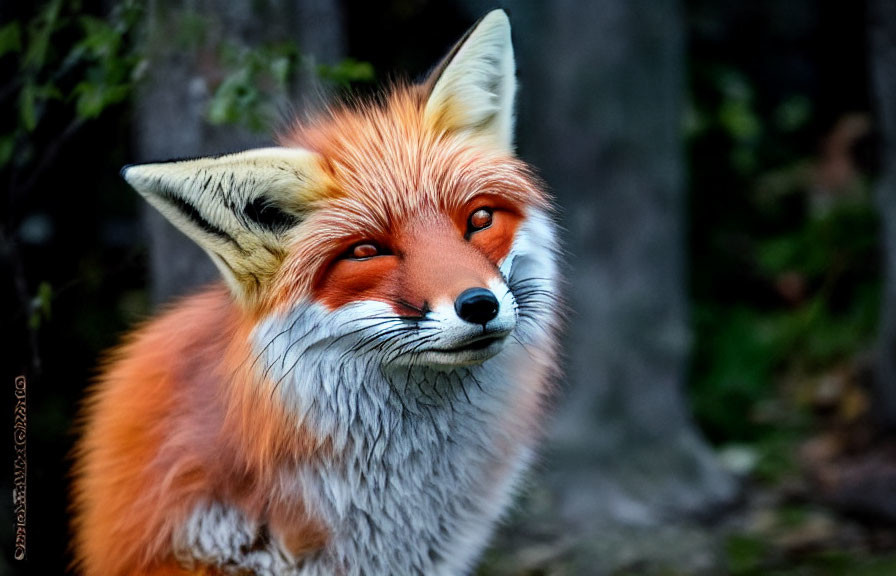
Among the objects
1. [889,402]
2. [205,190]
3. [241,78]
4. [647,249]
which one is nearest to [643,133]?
[647,249]

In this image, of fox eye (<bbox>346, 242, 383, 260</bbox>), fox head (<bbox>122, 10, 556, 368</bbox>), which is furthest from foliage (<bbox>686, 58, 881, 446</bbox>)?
fox eye (<bbox>346, 242, 383, 260</bbox>)

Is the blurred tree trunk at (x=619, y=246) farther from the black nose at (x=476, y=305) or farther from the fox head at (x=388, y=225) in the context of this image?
the black nose at (x=476, y=305)

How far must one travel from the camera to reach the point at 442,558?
2982 millimetres

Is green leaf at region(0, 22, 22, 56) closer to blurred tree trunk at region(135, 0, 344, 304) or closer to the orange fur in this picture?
blurred tree trunk at region(135, 0, 344, 304)

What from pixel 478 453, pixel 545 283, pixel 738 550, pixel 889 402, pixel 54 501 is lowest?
pixel 738 550

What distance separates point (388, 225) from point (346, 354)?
350 mm

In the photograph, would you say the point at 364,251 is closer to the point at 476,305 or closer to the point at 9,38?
the point at 476,305

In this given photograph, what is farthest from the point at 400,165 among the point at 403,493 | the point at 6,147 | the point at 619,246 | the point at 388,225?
the point at 619,246

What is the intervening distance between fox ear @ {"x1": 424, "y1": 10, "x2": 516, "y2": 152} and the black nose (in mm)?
606

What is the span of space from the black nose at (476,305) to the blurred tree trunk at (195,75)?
1.35 meters

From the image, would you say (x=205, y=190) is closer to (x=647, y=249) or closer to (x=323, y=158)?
(x=323, y=158)

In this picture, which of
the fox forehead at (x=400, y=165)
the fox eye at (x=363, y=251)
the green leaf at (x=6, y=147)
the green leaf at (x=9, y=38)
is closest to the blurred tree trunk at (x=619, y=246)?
the green leaf at (x=6, y=147)

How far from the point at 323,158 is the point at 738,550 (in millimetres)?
4131

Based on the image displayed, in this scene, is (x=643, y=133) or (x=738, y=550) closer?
(x=738, y=550)
